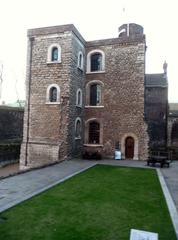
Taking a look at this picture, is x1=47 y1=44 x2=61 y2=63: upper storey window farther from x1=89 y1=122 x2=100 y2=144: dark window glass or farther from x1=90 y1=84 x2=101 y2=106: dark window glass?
x1=89 y1=122 x2=100 y2=144: dark window glass

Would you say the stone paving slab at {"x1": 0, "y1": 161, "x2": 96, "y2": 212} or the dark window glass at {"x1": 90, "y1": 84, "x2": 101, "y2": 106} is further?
the dark window glass at {"x1": 90, "y1": 84, "x2": 101, "y2": 106}

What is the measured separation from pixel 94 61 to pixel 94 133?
602 cm

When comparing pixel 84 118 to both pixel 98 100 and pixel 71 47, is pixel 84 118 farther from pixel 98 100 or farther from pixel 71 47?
pixel 71 47

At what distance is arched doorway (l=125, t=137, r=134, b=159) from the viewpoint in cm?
1905

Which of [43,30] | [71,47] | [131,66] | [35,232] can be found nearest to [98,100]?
[131,66]

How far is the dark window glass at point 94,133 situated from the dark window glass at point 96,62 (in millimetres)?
4595

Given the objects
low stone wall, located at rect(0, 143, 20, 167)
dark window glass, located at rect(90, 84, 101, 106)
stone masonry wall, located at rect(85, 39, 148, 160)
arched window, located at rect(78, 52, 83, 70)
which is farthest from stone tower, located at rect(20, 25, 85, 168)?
low stone wall, located at rect(0, 143, 20, 167)

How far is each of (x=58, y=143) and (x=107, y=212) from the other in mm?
10005

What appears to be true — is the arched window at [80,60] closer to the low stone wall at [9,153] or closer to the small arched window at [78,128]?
the small arched window at [78,128]

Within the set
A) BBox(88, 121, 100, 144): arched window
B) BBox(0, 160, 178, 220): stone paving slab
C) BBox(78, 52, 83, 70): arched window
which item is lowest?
BBox(0, 160, 178, 220): stone paving slab

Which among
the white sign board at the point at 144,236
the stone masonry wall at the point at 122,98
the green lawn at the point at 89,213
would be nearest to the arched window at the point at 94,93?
the stone masonry wall at the point at 122,98

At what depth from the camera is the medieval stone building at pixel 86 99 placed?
56.2ft

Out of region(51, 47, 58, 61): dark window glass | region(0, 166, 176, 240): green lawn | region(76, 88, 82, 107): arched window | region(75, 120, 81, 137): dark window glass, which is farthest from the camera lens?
region(75, 120, 81, 137): dark window glass

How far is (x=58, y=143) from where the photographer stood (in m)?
16.7
